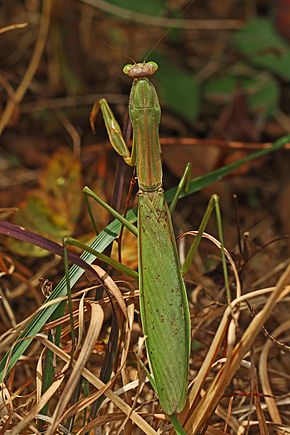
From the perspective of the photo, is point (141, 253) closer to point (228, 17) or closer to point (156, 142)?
point (156, 142)

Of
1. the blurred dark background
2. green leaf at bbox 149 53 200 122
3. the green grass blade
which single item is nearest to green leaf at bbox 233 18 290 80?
the blurred dark background

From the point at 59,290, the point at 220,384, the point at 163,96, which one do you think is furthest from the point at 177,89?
the point at 220,384

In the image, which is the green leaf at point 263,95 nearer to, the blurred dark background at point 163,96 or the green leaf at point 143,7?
the blurred dark background at point 163,96

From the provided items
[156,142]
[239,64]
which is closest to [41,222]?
[156,142]

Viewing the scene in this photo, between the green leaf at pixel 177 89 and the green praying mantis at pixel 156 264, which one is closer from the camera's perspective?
the green praying mantis at pixel 156 264

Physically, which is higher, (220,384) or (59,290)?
(59,290)

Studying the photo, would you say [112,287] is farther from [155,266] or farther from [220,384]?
[220,384]

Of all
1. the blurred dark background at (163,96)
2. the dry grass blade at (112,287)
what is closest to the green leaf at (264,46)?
the blurred dark background at (163,96)

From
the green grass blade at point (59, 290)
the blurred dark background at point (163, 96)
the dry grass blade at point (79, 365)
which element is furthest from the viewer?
the blurred dark background at point (163, 96)
